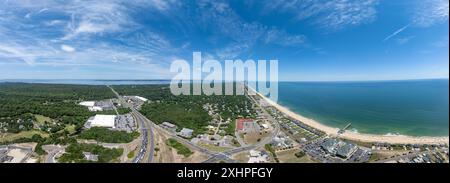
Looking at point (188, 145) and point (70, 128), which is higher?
point (188, 145)

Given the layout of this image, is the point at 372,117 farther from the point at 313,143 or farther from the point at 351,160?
the point at 351,160

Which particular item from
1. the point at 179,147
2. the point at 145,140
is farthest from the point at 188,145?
the point at 145,140

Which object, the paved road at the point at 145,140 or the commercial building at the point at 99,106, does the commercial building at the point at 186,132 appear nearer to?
the paved road at the point at 145,140

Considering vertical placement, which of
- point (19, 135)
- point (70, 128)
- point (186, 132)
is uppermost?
point (186, 132)

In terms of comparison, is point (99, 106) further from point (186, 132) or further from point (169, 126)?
point (186, 132)

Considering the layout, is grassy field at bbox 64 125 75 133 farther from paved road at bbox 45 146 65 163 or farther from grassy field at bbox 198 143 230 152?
grassy field at bbox 198 143 230 152

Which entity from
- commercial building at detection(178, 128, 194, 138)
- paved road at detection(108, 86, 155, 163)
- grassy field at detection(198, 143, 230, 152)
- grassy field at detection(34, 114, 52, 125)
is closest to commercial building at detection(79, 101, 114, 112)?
grassy field at detection(34, 114, 52, 125)

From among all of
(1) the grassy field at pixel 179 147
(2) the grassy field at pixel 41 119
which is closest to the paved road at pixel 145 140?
(1) the grassy field at pixel 179 147

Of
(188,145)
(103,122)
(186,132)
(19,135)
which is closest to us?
(188,145)
